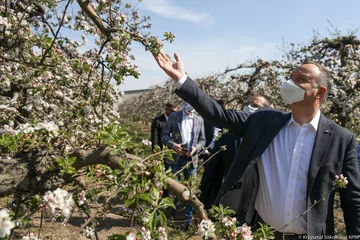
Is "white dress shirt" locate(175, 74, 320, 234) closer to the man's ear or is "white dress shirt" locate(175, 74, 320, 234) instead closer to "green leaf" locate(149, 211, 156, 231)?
the man's ear

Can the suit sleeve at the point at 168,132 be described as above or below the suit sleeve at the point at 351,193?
above

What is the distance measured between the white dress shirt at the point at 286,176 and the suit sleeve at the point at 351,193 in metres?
0.22

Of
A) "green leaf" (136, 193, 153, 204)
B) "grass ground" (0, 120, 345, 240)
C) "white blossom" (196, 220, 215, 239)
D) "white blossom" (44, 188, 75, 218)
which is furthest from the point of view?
"grass ground" (0, 120, 345, 240)

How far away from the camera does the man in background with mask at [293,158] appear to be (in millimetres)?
1991

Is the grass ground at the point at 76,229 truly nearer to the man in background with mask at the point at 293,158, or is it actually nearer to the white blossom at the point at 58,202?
the man in background with mask at the point at 293,158

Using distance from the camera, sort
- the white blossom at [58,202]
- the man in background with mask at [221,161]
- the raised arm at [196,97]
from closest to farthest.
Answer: the white blossom at [58,202]
the raised arm at [196,97]
the man in background with mask at [221,161]

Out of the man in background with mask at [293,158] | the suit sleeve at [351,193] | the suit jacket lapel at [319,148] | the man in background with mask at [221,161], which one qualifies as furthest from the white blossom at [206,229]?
the man in background with mask at [221,161]

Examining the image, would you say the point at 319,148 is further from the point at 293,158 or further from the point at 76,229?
the point at 76,229

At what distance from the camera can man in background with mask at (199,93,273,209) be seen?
3354 mm

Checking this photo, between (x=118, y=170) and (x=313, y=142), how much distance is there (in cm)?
135

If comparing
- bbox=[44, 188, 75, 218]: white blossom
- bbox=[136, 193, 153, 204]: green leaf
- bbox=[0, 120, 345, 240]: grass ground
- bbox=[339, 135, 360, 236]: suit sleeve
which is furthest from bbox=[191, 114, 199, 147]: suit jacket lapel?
bbox=[44, 188, 75, 218]: white blossom

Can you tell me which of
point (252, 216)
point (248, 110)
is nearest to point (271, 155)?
point (252, 216)

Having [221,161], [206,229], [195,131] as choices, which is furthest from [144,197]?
[195,131]

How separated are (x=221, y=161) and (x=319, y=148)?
5.20ft
